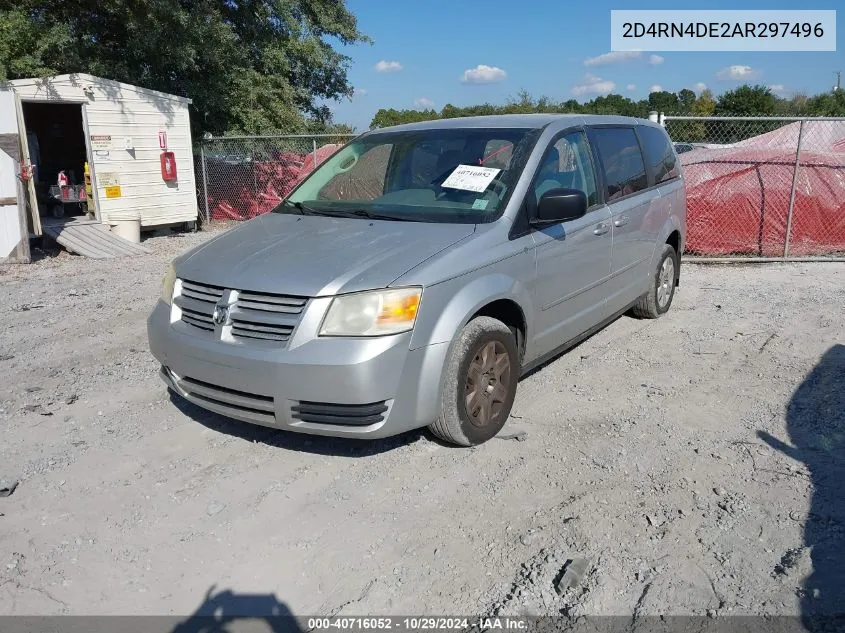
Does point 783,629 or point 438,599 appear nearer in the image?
point 783,629

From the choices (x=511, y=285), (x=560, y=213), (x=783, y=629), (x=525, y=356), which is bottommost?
(x=783, y=629)

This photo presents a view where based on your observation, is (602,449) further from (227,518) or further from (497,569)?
(227,518)

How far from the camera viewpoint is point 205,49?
1375 cm

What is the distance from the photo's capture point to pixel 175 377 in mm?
3910

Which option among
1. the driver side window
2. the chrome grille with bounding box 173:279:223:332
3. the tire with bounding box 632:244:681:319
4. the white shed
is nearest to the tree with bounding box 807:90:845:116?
the white shed

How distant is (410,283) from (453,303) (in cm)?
30

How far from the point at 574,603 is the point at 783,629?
75 centimetres

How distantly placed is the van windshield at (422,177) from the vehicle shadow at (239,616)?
229cm

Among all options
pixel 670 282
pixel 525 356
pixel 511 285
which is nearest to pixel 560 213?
pixel 511 285

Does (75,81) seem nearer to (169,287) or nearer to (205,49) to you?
(205,49)

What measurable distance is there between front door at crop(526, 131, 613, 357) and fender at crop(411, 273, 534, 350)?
1.58 ft

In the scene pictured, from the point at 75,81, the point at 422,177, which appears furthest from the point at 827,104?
the point at 422,177

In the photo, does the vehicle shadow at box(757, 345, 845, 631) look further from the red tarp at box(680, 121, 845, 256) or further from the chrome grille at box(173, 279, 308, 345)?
the red tarp at box(680, 121, 845, 256)

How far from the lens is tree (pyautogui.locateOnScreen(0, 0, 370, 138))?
12.9 meters
